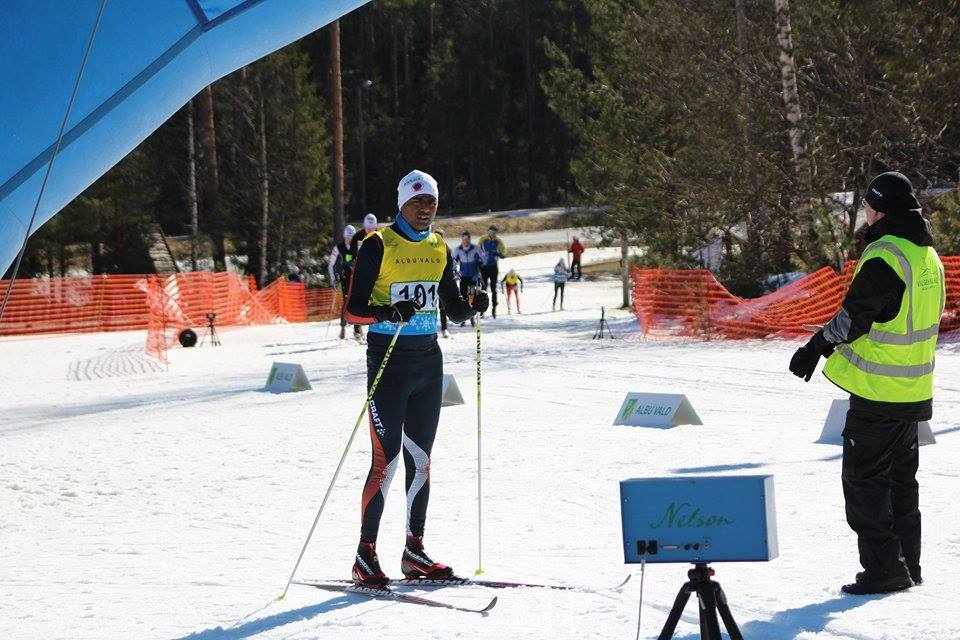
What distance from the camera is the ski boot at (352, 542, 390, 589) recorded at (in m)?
5.71

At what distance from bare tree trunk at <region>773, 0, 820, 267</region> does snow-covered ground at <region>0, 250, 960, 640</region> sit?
5.47 metres

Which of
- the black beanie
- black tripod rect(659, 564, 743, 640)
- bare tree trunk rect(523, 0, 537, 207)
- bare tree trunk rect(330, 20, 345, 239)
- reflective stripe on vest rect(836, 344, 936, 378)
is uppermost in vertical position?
bare tree trunk rect(523, 0, 537, 207)

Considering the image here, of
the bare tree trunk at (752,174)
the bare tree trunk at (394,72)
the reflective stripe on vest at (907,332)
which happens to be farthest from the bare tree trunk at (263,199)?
the reflective stripe on vest at (907,332)

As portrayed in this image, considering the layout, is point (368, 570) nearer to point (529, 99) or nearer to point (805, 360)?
point (805, 360)

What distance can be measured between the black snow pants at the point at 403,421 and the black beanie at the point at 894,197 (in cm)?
214

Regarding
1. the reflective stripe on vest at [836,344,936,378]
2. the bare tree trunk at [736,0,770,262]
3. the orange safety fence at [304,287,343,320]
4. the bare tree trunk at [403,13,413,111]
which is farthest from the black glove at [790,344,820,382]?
the bare tree trunk at [403,13,413,111]

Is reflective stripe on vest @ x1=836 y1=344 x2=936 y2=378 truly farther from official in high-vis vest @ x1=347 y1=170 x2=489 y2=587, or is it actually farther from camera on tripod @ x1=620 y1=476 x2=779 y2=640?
official in high-vis vest @ x1=347 y1=170 x2=489 y2=587

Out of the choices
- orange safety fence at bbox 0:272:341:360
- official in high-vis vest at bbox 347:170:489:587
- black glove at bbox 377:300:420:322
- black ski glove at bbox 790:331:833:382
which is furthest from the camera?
orange safety fence at bbox 0:272:341:360

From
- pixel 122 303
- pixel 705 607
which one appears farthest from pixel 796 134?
pixel 705 607

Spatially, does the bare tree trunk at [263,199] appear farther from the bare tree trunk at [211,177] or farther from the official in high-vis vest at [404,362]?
the official in high-vis vest at [404,362]

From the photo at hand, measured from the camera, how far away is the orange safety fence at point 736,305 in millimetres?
17438

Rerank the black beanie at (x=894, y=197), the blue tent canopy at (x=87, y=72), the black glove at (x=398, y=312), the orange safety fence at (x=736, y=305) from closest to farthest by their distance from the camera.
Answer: the blue tent canopy at (x=87, y=72)
the black beanie at (x=894, y=197)
the black glove at (x=398, y=312)
the orange safety fence at (x=736, y=305)

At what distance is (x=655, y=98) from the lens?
25.7 metres

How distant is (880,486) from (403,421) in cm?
216
